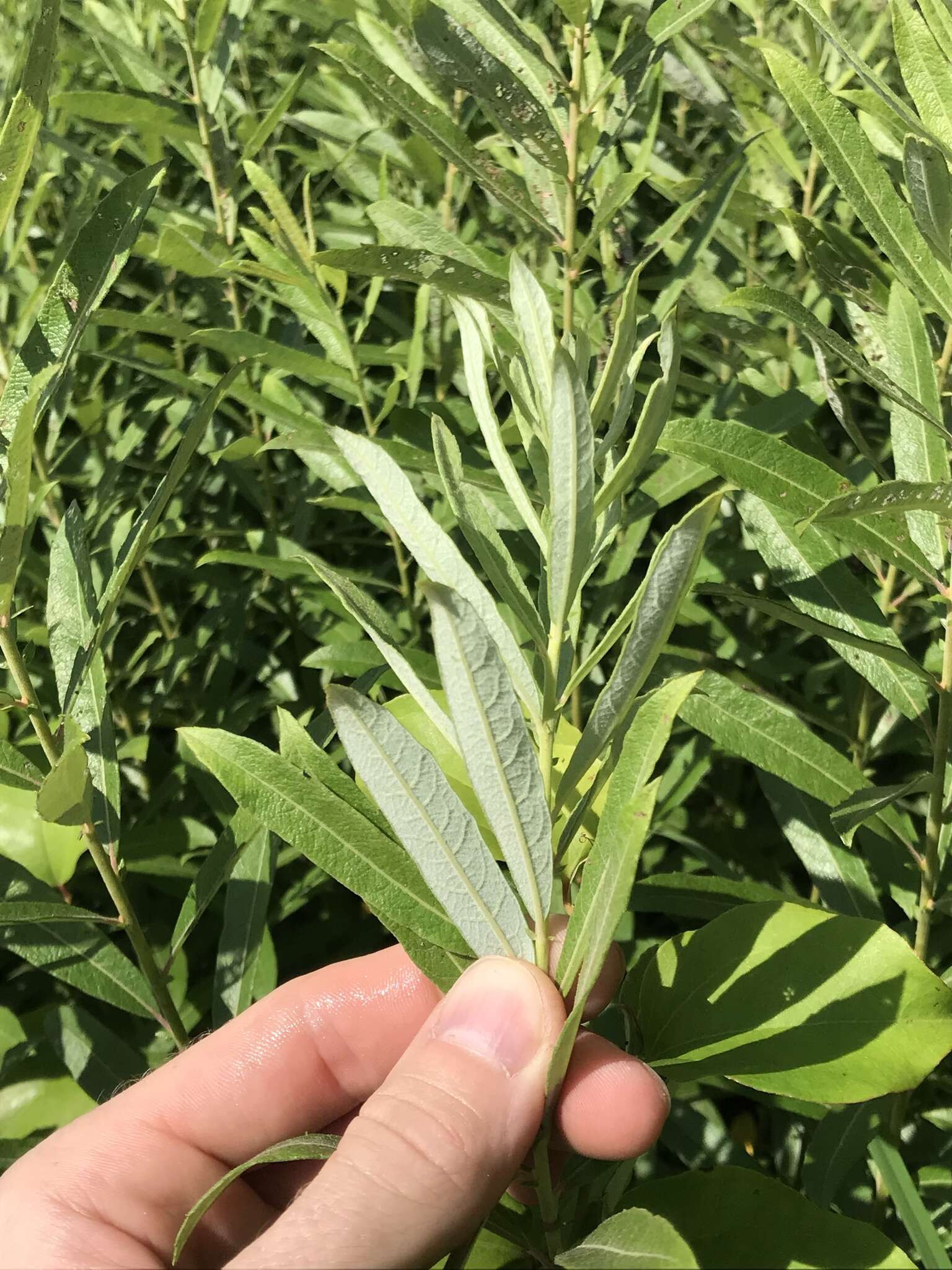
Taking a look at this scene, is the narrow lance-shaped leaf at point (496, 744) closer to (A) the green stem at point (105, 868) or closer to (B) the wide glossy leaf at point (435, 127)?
(A) the green stem at point (105, 868)

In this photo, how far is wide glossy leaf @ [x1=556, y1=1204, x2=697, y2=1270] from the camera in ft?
2.18

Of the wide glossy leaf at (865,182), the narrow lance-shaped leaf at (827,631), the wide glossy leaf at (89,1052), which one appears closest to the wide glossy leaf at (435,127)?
the wide glossy leaf at (865,182)

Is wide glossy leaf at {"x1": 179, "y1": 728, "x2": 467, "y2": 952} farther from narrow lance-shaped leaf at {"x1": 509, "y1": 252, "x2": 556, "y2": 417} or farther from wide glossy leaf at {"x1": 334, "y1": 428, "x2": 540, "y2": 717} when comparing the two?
narrow lance-shaped leaf at {"x1": 509, "y1": 252, "x2": 556, "y2": 417}

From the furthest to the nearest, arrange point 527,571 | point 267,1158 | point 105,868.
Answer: point 527,571 → point 105,868 → point 267,1158

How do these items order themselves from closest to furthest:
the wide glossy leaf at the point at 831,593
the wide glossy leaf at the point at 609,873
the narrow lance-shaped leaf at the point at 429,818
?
1. the wide glossy leaf at the point at 609,873
2. the narrow lance-shaped leaf at the point at 429,818
3. the wide glossy leaf at the point at 831,593

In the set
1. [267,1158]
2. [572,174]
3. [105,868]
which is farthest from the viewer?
[572,174]

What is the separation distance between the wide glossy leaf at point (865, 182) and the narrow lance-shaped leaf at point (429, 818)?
0.75 metres

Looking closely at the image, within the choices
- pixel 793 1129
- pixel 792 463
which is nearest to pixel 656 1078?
pixel 792 463

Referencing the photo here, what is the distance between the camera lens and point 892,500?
2.94 ft

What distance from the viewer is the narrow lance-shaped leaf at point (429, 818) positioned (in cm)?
75

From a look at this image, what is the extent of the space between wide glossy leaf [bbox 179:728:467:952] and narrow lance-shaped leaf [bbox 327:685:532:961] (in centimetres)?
6

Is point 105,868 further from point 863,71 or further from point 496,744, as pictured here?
point 863,71

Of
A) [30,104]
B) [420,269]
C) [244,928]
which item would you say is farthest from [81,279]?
[244,928]

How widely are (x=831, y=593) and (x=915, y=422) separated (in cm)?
21
